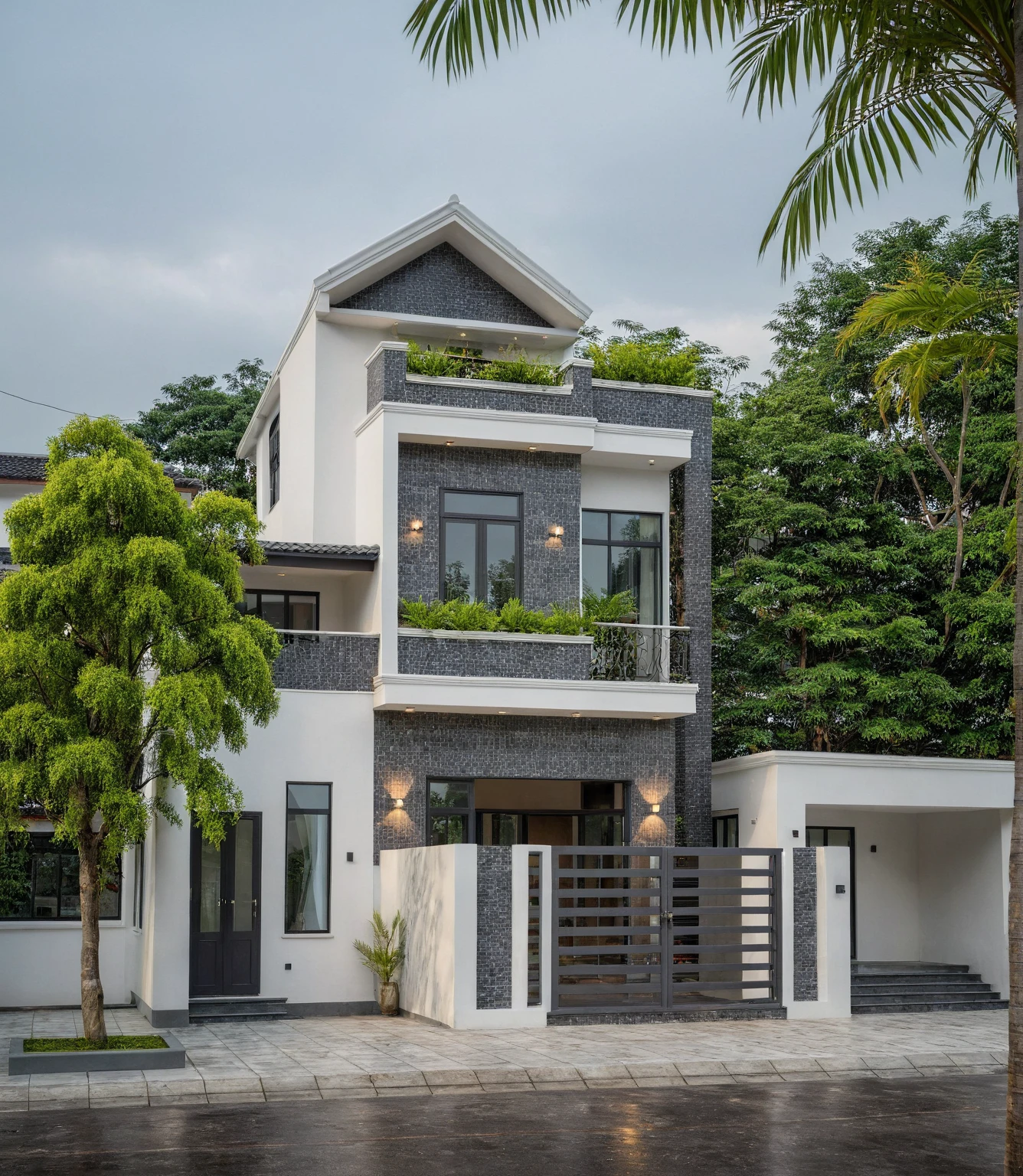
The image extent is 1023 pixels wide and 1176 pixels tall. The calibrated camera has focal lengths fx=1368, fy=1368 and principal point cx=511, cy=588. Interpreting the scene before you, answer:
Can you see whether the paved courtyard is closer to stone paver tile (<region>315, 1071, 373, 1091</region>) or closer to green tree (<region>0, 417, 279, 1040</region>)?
stone paver tile (<region>315, 1071, 373, 1091</region>)

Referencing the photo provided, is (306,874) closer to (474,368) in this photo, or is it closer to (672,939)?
(672,939)

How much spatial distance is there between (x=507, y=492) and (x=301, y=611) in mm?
3633

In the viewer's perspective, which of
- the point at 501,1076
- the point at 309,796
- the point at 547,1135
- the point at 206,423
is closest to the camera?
the point at 547,1135

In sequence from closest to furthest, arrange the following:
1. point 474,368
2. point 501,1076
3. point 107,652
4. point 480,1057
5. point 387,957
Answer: point 501,1076
point 480,1057
point 107,652
point 387,957
point 474,368

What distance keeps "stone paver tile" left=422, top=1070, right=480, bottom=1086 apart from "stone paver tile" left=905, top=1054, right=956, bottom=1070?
4.50m

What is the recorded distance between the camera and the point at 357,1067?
1216cm

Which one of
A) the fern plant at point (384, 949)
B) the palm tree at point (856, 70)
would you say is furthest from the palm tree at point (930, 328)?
the fern plant at point (384, 949)

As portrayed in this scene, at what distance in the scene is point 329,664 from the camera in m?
17.7

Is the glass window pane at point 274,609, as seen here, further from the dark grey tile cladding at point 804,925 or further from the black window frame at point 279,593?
the dark grey tile cladding at point 804,925

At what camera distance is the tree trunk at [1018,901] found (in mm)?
5992

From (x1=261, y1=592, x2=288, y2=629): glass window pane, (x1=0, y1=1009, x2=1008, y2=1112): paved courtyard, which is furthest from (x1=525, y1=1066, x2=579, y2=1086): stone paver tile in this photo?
(x1=261, y1=592, x2=288, y2=629): glass window pane

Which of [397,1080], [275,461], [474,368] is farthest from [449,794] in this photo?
[275,461]

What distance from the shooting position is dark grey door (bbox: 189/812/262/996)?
54.3ft

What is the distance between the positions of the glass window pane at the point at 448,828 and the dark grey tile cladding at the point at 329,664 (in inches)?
78.5
